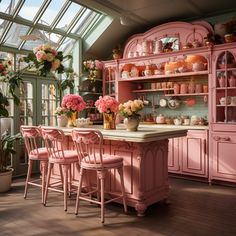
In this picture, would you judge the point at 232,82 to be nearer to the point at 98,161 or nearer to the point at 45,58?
the point at 98,161

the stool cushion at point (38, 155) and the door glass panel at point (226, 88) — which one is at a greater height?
the door glass panel at point (226, 88)

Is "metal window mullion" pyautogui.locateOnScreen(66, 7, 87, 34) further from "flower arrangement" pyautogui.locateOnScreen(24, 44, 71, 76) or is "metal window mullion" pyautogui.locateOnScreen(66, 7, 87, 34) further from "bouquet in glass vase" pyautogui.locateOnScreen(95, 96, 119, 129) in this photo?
"bouquet in glass vase" pyautogui.locateOnScreen(95, 96, 119, 129)

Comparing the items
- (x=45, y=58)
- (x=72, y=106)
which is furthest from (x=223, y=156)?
(x=45, y=58)

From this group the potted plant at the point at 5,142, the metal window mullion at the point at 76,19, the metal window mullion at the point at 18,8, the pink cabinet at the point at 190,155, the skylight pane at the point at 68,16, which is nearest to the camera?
the potted plant at the point at 5,142

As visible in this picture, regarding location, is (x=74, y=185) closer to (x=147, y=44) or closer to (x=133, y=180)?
(x=133, y=180)

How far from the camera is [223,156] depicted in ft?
15.1

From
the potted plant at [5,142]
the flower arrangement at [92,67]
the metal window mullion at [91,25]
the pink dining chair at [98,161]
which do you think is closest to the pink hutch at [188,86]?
the flower arrangement at [92,67]

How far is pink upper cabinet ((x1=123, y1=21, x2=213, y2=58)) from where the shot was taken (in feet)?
17.3

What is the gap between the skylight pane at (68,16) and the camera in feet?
17.8

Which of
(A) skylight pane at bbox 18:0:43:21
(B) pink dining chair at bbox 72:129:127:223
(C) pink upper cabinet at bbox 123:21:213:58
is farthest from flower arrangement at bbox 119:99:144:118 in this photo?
(A) skylight pane at bbox 18:0:43:21

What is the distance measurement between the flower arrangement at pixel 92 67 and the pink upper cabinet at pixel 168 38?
0.66 metres

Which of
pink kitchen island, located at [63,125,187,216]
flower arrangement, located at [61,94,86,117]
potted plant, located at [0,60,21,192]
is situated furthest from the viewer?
potted plant, located at [0,60,21,192]

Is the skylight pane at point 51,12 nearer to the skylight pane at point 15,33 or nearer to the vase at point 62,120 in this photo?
the skylight pane at point 15,33

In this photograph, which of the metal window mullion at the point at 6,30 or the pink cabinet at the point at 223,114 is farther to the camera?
the metal window mullion at the point at 6,30
